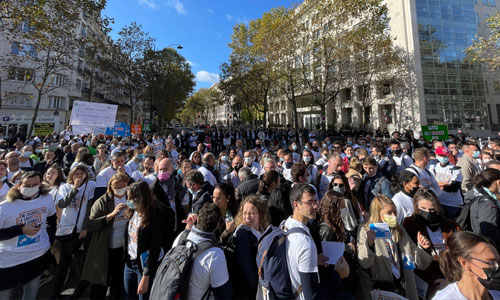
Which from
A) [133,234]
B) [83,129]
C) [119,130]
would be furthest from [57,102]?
[133,234]

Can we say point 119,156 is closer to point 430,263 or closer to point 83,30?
point 430,263

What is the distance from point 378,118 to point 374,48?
11.2 metres

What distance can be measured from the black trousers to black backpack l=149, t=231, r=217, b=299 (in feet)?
4.83

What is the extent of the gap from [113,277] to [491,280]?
3.77m

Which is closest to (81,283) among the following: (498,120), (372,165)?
(372,165)

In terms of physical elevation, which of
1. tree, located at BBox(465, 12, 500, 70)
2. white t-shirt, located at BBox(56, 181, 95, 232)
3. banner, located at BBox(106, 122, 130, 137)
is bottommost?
white t-shirt, located at BBox(56, 181, 95, 232)

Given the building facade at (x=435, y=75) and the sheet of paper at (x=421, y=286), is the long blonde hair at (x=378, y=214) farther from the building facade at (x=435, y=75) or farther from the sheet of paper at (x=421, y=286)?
the building facade at (x=435, y=75)

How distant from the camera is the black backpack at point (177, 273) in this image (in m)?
1.62

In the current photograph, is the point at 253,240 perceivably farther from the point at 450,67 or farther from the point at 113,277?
the point at 450,67

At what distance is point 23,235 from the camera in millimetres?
2418

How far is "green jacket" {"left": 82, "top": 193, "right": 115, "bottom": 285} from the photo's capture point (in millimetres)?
2668

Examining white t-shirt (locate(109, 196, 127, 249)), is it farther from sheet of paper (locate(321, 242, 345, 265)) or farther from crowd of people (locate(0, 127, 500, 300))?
sheet of paper (locate(321, 242, 345, 265))

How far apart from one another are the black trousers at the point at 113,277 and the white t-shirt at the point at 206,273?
1691 millimetres

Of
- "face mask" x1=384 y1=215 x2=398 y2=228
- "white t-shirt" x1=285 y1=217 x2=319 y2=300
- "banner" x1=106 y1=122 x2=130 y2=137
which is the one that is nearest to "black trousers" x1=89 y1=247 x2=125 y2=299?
"white t-shirt" x1=285 y1=217 x2=319 y2=300
